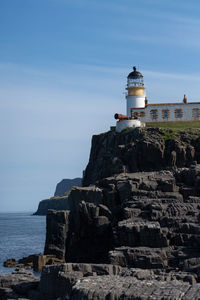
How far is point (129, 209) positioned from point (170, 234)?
25.7 feet

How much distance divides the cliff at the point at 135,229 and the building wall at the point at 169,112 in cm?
1268

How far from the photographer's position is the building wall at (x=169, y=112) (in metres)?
108

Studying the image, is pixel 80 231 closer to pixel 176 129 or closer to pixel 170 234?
pixel 170 234

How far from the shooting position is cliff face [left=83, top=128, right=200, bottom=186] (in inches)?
3305

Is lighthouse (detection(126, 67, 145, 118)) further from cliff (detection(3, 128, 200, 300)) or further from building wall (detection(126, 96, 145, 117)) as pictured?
cliff (detection(3, 128, 200, 300))

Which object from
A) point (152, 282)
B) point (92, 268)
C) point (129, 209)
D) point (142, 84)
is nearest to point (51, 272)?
point (92, 268)

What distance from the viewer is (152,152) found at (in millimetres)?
86312

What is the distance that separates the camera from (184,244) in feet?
142

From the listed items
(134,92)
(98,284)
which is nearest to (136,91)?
(134,92)

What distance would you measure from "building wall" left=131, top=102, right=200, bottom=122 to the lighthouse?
120 inches

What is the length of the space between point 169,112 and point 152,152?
2326 centimetres

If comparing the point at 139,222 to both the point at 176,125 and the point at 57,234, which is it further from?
the point at 176,125

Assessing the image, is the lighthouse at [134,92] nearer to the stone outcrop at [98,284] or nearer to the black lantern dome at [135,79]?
the black lantern dome at [135,79]

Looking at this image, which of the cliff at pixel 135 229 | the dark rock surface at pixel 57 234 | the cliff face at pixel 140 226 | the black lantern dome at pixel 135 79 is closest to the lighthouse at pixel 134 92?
the black lantern dome at pixel 135 79
